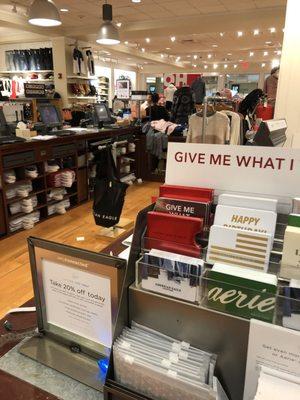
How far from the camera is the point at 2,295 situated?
2703mm

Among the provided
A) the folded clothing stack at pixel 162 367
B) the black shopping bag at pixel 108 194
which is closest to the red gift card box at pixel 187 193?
the folded clothing stack at pixel 162 367

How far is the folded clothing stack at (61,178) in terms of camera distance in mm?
4336

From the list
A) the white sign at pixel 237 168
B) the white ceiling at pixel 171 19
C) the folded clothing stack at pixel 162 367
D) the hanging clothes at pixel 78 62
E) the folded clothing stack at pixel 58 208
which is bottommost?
the folded clothing stack at pixel 58 208

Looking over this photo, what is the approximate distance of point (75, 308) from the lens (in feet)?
3.07

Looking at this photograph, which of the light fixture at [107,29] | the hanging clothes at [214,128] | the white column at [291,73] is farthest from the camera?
the light fixture at [107,29]

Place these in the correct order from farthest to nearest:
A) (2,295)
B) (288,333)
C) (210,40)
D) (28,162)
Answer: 1. (210,40)
2. (28,162)
3. (2,295)
4. (288,333)

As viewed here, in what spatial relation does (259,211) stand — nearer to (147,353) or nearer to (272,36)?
(147,353)

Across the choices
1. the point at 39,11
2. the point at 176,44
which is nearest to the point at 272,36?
the point at 176,44

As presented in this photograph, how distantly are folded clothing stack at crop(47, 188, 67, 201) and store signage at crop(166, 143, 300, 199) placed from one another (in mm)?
3575

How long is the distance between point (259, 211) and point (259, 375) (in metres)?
0.39

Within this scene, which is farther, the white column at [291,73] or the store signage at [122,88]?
the store signage at [122,88]

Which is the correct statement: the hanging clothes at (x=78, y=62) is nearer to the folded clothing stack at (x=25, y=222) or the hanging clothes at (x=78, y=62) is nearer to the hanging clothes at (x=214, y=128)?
the folded clothing stack at (x=25, y=222)

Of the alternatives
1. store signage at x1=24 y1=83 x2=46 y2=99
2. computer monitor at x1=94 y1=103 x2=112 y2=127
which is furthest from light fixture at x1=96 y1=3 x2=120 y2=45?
store signage at x1=24 y1=83 x2=46 y2=99

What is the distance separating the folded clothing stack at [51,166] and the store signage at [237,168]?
3442mm
